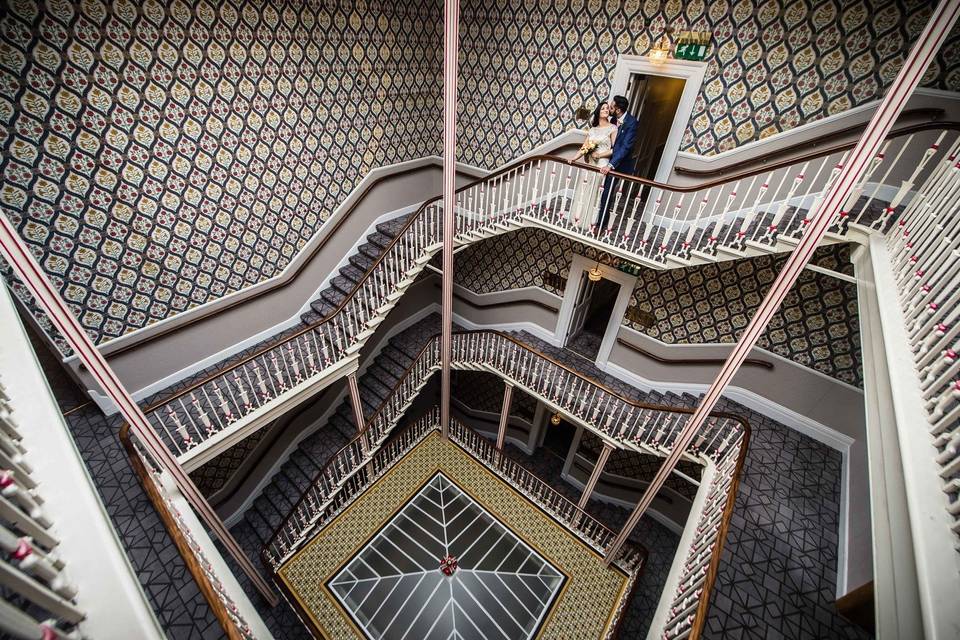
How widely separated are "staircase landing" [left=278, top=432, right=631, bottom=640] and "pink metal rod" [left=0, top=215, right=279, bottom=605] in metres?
1.79

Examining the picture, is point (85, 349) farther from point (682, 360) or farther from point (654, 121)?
point (654, 121)

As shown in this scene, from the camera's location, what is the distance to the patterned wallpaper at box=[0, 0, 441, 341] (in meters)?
3.81

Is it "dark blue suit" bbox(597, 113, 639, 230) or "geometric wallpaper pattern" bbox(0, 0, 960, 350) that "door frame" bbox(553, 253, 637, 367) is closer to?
"dark blue suit" bbox(597, 113, 639, 230)

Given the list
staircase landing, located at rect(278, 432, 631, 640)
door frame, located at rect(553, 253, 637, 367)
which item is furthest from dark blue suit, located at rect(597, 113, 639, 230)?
staircase landing, located at rect(278, 432, 631, 640)

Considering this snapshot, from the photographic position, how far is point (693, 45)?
4.84 m

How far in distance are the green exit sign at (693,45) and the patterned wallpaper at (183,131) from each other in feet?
13.2

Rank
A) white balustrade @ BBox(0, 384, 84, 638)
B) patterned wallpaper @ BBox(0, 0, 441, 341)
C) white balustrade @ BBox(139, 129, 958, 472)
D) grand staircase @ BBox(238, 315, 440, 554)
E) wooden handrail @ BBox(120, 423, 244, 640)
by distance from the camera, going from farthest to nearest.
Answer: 1. grand staircase @ BBox(238, 315, 440, 554)
2. white balustrade @ BBox(139, 129, 958, 472)
3. patterned wallpaper @ BBox(0, 0, 441, 341)
4. wooden handrail @ BBox(120, 423, 244, 640)
5. white balustrade @ BBox(0, 384, 84, 638)

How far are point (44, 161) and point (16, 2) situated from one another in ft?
4.28

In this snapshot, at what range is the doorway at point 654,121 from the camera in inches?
243

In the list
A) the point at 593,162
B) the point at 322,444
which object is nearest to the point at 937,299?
the point at 593,162

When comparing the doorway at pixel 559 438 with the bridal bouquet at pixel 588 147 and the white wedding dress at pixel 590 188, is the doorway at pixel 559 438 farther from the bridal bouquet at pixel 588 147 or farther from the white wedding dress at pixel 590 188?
the bridal bouquet at pixel 588 147

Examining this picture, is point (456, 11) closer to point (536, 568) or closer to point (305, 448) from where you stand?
point (305, 448)

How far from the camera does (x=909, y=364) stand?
2.49 metres

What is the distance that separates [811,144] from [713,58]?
5.02 feet
